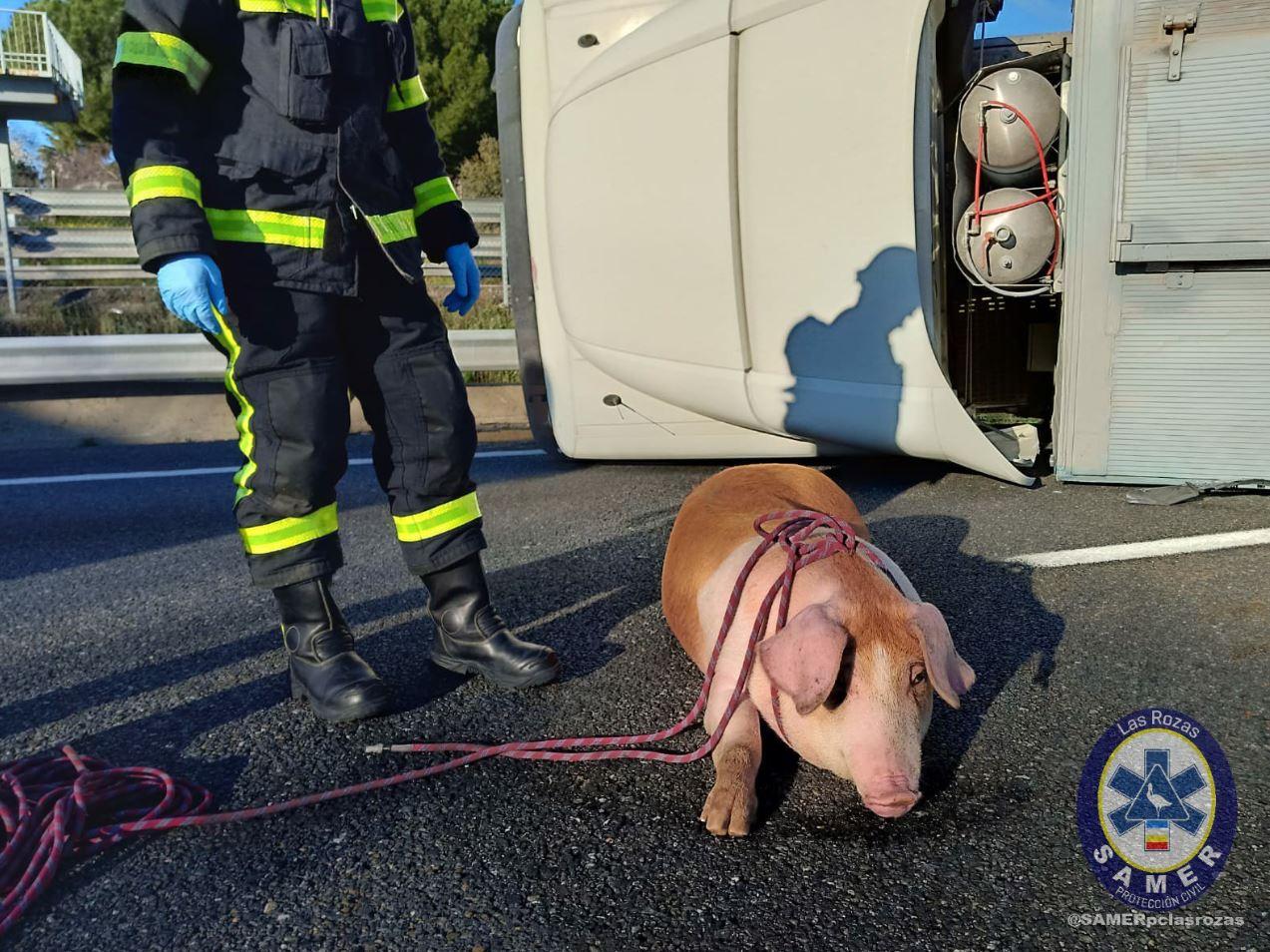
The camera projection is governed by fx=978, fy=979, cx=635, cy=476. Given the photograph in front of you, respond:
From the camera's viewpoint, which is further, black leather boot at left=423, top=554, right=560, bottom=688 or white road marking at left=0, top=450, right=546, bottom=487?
white road marking at left=0, top=450, right=546, bottom=487

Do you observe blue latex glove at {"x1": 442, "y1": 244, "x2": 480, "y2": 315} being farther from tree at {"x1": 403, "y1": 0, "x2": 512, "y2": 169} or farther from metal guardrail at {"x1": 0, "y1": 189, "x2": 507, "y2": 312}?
tree at {"x1": 403, "y1": 0, "x2": 512, "y2": 169}

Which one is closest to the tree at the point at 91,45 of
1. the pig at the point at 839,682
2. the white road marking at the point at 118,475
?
the white road marking at the point at 118,475

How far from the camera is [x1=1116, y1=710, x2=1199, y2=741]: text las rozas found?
209cm

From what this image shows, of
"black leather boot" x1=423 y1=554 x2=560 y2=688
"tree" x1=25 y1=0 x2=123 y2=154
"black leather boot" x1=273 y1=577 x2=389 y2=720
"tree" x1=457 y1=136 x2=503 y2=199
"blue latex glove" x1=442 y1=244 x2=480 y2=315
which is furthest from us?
"tree" x1=25 y1=0 x2=123 y2=154

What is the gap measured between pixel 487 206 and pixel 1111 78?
6.98 m

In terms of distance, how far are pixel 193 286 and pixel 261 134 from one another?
1.32ft

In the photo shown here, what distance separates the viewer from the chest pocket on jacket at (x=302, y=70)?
219 cm

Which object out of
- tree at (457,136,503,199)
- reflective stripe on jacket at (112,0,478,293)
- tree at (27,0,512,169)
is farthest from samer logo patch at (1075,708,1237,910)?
tree at (27,0,512,169)

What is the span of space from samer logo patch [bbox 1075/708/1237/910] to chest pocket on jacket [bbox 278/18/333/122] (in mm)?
2182

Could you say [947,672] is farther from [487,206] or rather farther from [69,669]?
[487,206]

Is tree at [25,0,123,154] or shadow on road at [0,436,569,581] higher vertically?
tree at [25,0,123,154]

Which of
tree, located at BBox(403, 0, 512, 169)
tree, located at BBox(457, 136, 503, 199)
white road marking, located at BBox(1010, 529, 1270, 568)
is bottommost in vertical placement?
white road marking, located at BBox(1010, 529, 1270, 568)

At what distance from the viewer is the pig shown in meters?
1.65

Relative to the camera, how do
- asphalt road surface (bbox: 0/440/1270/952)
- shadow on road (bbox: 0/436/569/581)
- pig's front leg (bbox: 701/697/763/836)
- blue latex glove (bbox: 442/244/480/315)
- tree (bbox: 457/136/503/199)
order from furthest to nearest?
tree (bbox: 457/136/503/199)
shadow on road (bbox: 0/436/569/581)
blue latex glove (bbox: 442/244/480/315)
pig's front leg (bbox: 701/697/763/836)
asphalt road surface (bbox: 0/440/1270/952)
